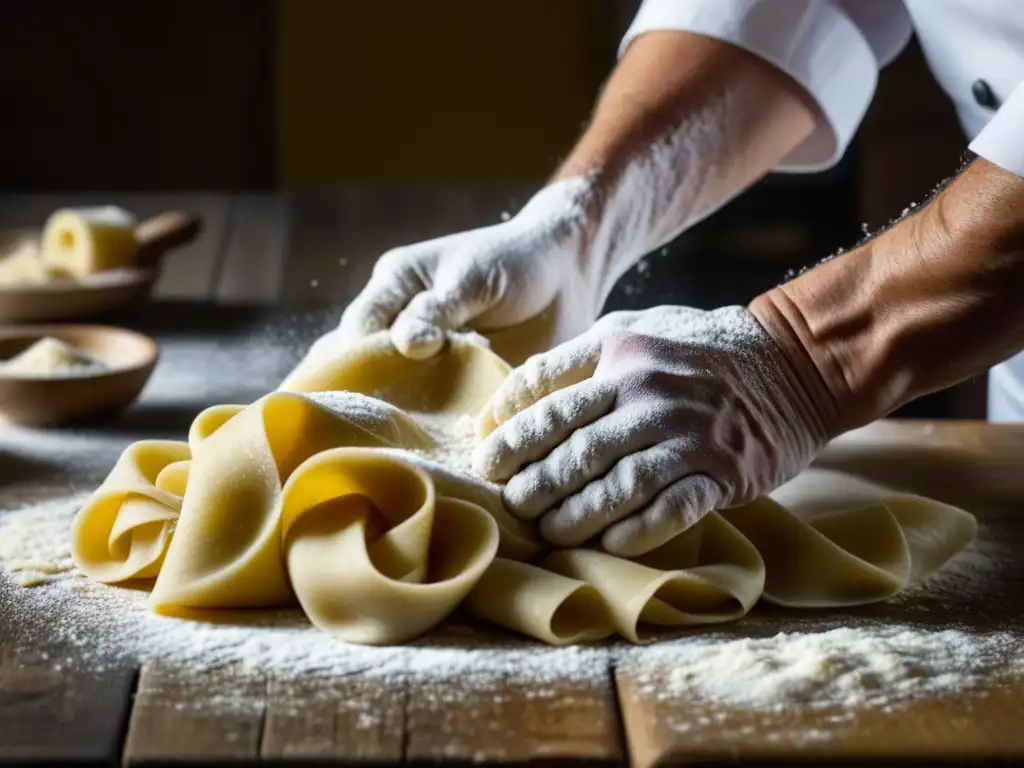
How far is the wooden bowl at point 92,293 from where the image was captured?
2283 millimetres

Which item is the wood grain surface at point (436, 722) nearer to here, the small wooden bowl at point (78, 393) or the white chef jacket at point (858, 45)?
the small wooden bowl at point (78, 393)

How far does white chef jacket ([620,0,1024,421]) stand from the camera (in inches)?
67.1

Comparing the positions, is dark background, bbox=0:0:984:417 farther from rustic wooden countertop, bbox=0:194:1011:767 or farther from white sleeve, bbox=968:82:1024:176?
rustic wooden countertop, bbox=0:194:1011:767

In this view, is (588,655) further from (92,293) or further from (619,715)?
(92,293)

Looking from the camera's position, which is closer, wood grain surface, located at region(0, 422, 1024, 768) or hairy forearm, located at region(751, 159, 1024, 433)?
wood grain surface, located at region(0, 422, 1024, 768)

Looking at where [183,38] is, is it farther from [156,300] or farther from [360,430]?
[360,430]

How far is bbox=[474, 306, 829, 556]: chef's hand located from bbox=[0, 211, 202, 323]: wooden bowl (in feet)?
3.86

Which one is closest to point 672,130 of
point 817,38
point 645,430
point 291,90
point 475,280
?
point 817,38

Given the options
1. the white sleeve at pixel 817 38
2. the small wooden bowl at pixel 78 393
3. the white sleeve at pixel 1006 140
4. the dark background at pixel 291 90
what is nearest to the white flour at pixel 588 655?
the white sleeve at pixel 1006 140

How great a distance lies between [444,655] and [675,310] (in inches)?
18.3

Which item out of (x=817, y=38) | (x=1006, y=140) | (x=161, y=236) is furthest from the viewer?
(x=161, y=236)

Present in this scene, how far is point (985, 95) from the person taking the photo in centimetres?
177

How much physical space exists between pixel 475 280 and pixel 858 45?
0.68 m


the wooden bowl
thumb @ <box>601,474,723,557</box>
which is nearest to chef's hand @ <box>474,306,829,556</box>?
thumb @ <box>601,474,723,557</box>
